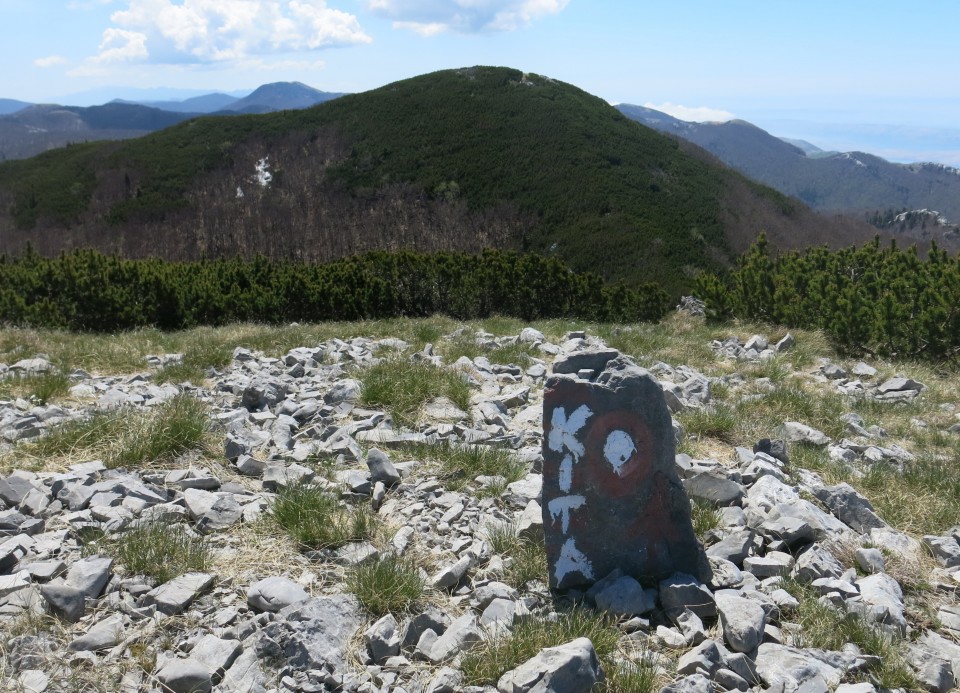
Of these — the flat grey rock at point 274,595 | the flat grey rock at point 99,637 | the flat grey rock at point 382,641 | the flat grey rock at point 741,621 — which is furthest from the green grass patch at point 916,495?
the flat grey rock at point 99,637

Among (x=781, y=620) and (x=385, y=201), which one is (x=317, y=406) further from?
(x=385, y=201)

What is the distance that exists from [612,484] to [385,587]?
133cm

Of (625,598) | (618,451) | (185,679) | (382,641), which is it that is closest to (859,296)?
(618,451)

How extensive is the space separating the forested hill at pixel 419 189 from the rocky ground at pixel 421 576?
187 feet

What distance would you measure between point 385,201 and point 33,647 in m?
81.2

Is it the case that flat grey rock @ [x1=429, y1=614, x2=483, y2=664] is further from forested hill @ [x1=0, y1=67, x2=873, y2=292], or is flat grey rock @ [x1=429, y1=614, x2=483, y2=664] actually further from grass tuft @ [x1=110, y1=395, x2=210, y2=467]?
forested hill @ [x1=0, y1=67, x2=873, y2=292]

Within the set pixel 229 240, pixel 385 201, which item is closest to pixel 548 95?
pixel 385 201

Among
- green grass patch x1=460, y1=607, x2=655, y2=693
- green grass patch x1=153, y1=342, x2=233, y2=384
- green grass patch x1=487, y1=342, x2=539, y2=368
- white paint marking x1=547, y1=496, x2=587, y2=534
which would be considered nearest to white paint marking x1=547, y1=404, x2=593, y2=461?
white paint marking x1=547, y1=496, x2=587, y2=534

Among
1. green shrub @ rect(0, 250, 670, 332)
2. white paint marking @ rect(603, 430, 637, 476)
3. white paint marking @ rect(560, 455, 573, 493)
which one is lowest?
green shrub @ rect(0, 250, 670, 332)

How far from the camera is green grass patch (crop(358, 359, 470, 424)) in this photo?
6629mm

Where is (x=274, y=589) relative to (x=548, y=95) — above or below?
below

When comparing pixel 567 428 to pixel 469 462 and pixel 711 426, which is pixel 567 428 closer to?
pixel 469 462

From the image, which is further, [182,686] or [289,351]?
[289,351]

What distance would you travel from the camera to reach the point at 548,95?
10250cm
